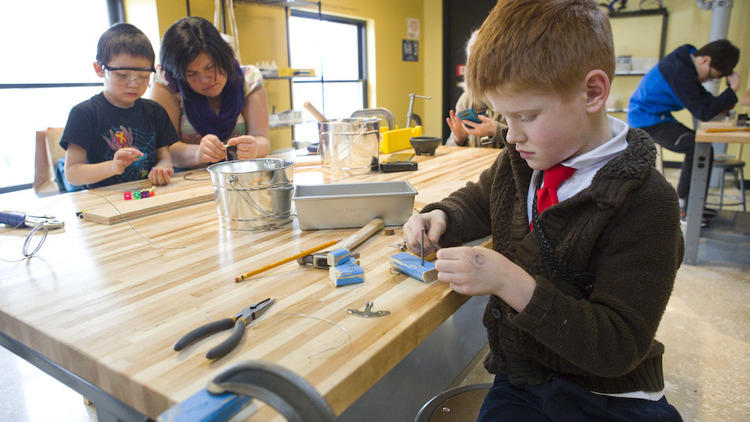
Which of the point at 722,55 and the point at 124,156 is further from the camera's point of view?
the point at 722,55

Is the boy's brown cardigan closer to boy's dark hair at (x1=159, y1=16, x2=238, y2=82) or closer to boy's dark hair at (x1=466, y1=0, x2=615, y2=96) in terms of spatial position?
boy's dark hair at (x1=466, y1=0, x2=615, y2=96)

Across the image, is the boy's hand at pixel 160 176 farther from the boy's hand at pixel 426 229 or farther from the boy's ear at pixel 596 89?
the boy's ear at pixel 596 89

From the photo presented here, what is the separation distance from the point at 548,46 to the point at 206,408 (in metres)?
0.67

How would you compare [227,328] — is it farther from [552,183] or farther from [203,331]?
[552,183]

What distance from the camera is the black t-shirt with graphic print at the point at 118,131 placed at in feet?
5.55

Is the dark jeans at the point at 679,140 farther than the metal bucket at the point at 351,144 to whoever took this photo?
Yes

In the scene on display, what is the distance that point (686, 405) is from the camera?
1.56 meters

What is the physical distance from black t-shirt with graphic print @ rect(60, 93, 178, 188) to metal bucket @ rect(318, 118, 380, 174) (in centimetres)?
69

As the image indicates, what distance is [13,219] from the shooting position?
112 cm

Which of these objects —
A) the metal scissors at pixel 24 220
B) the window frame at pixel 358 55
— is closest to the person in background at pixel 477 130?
the metal scissors at pixel 24 220

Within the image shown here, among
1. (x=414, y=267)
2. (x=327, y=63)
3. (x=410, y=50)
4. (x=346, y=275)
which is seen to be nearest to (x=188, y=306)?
(x=346, y=275)

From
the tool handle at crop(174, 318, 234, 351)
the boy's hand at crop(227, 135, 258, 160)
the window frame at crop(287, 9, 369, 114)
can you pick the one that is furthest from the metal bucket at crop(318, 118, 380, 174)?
the window frame at crop(287, 9, 369, 114)

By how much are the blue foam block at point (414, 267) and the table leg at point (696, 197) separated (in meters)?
2.43

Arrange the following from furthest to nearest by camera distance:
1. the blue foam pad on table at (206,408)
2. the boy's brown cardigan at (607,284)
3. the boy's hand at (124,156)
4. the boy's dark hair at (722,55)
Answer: the boy's dark hair at (722,55) < the boy's hand at (124,156) < the boy's brown cardigan at (607,284) < the blue foam pad on table at (206,408)
